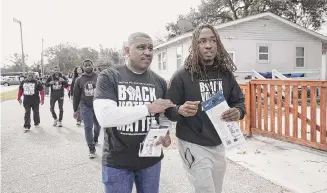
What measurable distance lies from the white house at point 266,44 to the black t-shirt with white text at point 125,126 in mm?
13876

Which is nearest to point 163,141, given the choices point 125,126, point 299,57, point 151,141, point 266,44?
point 151,141

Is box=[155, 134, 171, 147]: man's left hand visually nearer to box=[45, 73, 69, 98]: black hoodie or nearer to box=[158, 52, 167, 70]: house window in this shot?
box=[45, 73, 69, 98]: black hoodie

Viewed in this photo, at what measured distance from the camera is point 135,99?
211 centimetres

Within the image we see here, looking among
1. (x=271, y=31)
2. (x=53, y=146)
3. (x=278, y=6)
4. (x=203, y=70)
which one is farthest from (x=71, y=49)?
(x=203, y=70)

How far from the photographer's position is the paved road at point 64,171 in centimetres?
390

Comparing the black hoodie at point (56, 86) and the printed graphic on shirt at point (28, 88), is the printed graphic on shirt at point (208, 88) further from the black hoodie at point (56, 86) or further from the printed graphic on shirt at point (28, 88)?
the black hoodie at point (56, 86)

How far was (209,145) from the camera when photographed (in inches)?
92.2

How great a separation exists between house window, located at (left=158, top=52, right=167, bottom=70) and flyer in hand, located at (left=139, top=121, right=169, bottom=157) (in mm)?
18964

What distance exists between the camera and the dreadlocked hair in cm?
243

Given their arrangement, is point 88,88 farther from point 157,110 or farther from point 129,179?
point 157,110

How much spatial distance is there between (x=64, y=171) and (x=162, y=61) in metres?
17.4

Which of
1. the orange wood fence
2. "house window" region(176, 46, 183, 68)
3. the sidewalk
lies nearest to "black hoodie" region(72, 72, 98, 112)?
the sidewalk

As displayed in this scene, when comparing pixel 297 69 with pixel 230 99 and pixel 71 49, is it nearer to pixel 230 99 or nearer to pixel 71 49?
pixel 230 99

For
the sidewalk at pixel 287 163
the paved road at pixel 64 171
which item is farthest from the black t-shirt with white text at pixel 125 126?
the sidewalk at pixel 287 163
